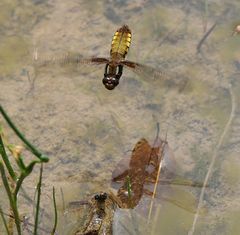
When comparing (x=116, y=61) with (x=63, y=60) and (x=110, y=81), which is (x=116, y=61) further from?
(x=63, y=60)

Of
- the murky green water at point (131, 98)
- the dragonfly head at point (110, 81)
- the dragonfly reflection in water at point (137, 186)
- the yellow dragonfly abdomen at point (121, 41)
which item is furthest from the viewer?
the yellow dragonfly abdomen at point (121, 41)

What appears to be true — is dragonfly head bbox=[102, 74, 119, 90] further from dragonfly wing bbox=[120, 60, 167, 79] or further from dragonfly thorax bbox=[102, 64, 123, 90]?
dragonfly wing bbox=[120, 60, 167, 79]

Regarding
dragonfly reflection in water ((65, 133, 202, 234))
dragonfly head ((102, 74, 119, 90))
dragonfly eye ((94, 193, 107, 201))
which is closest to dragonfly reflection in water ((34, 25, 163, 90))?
dragonfly head ((102, 74, 119, 90))

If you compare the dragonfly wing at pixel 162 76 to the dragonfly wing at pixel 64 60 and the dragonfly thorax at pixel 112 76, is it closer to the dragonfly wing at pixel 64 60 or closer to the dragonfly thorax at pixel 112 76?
the dragonfly thorax at pixel 112 76

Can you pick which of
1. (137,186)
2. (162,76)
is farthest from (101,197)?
(162,76)

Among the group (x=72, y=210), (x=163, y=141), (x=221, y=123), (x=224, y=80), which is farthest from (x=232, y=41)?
(x=72, y=210)

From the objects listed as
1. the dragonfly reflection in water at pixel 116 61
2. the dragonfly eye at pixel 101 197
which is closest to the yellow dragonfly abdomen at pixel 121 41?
the dragonfly reflection in water at pixel 116 61
